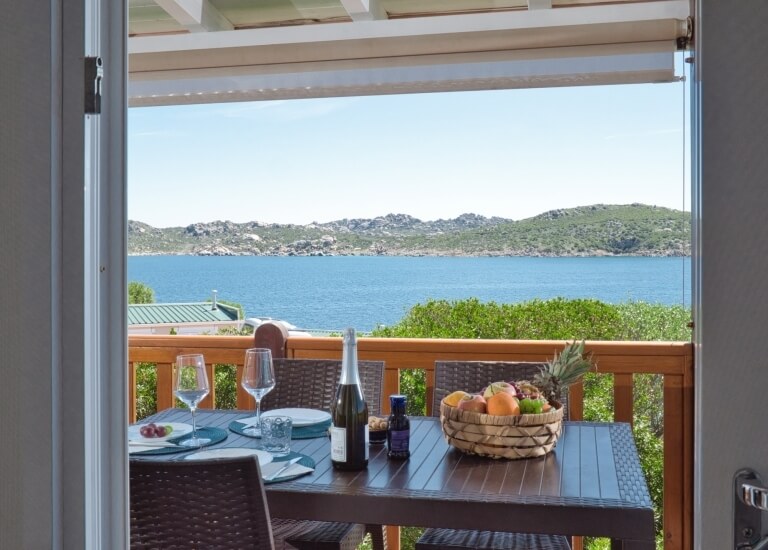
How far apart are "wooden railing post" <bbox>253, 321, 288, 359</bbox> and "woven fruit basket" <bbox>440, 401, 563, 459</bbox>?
127 cm

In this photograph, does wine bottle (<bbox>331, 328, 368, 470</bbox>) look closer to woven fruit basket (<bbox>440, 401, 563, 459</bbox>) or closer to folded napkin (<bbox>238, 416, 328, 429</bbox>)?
woven fruit basket (<bbox>440, 401, 563, 459</bbox>)

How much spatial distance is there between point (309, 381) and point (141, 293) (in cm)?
2859

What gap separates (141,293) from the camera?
30.0m

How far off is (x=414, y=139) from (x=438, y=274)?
18.1 ft

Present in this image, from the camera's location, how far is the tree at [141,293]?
2794cm

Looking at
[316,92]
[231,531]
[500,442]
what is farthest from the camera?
[316,92]

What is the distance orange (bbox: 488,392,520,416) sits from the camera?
2012 mm

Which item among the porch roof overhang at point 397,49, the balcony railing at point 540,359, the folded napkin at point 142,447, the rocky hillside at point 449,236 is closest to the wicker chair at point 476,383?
the balcony railing at point 540,359

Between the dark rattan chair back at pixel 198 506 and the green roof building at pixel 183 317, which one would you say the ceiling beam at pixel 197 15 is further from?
the green roof building at pixel 183 317

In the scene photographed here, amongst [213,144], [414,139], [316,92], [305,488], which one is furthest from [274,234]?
[305,488]

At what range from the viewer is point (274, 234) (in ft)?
101
